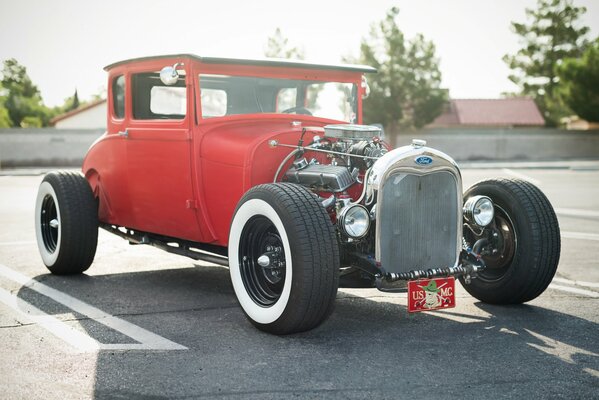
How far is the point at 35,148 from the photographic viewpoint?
111ft

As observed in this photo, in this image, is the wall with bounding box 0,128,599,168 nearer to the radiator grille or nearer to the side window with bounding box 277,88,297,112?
the side window with bounding box 277,88,297,112

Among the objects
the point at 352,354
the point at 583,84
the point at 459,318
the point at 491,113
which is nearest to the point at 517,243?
the point at 459,318

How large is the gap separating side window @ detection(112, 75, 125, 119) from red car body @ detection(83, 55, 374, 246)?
2.4 inches

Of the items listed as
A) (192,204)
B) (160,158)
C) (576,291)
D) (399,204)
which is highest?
(160,158)

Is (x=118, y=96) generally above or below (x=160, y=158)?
above

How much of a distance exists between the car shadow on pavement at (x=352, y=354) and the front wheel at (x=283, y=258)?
18 centimetres

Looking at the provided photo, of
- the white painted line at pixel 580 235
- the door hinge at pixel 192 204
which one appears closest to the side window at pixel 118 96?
the door hinge at pixel 192 204

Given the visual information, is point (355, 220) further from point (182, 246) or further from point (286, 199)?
point (182, 246)

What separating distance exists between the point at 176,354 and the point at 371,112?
126 ft

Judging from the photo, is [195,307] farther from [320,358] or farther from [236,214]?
[320,358]

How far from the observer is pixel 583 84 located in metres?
40.6

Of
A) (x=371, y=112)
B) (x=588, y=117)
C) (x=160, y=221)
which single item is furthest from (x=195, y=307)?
(x=588, y=117)

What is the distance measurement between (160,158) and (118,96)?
1106 mm

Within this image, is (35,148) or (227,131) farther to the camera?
(35,148)
